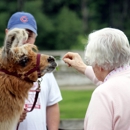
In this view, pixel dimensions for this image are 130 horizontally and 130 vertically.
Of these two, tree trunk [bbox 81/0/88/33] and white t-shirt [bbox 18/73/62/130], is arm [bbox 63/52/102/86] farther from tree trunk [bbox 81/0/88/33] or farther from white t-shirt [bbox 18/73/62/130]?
tree trunk [bbox 81/0/88/33]

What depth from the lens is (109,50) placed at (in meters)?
4.27

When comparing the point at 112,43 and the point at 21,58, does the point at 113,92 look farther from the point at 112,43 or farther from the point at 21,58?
the point at 21,58

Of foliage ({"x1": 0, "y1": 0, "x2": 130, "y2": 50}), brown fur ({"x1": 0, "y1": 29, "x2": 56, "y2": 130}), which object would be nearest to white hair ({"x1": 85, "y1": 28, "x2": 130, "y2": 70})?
brown fur ({"x1": 0, "y1": 29, "x2": 56, "y2": 130})

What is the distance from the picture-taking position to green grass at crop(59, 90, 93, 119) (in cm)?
1548

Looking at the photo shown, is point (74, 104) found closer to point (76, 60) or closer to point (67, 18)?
point (76, 60)

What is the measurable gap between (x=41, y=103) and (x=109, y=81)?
1.19m

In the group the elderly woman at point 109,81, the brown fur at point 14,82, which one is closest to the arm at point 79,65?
the brown fur at point 14,82

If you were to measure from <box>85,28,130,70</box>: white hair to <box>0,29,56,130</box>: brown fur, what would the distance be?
517mm

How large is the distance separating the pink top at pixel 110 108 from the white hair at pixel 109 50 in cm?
18

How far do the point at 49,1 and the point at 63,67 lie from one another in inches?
1734

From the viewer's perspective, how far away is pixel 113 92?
166 inches

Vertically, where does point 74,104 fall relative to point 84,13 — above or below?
above

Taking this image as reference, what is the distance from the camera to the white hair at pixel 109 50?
428cm

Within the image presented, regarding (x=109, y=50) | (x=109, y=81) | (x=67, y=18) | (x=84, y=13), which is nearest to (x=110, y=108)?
(x=109, y=81)
